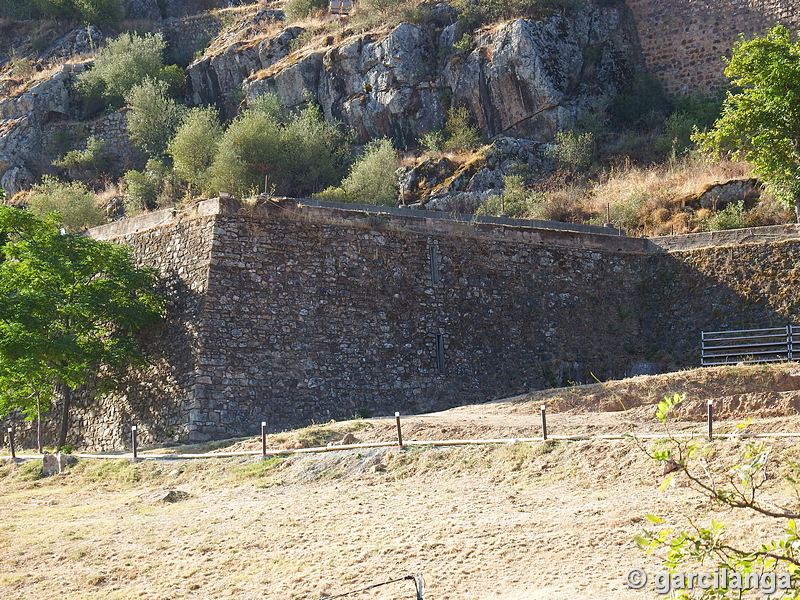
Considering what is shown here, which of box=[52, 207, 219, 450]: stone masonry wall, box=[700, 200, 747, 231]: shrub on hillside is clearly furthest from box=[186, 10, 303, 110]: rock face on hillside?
box=[700, 200, 747, 231]: shrub on hillside

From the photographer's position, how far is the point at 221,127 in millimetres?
39812

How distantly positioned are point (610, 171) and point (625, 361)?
985 centimetres

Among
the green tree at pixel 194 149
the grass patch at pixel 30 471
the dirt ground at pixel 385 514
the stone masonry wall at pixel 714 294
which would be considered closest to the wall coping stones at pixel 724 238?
the stone masonry wall at pixel 714 294

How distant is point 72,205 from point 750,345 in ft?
71.6

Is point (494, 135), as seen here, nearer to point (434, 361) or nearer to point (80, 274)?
point (434, 361)

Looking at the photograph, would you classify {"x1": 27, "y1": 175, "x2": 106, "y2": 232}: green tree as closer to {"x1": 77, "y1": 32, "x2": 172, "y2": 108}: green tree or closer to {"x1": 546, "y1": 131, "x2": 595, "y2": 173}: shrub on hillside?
{"x1": 77, "y1": 32, "x2": 172, "y2": 108}: green tree

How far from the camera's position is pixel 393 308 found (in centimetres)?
2455

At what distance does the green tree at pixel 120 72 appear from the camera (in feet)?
141

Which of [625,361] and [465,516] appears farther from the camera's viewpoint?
[625,361]

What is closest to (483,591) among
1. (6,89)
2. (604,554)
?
(604,554)

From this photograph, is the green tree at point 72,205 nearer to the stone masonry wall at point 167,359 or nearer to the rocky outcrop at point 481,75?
the rocky outcrop at point 481,75

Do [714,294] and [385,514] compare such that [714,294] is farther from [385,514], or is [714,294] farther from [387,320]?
[385,514]

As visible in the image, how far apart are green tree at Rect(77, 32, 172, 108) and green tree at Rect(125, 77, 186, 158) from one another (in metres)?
1.42

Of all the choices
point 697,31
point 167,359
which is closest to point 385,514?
point 167,359
